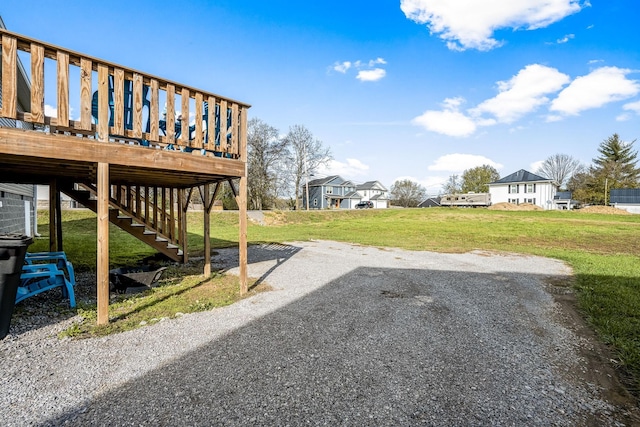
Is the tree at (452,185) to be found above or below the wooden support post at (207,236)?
above

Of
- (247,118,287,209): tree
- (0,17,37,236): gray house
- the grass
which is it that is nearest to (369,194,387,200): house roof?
(247,118,287,209): tree

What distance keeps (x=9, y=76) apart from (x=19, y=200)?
1103 cm

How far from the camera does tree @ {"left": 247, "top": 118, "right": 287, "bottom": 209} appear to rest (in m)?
36.2

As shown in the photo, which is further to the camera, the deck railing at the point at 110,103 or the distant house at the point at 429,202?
the distant house at the point at 429,202

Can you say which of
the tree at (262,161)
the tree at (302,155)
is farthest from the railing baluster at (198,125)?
the tree at (302,155)

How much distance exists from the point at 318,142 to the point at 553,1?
107ft

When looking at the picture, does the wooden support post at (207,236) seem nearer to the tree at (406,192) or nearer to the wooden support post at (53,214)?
the wooden support post at (53,214)

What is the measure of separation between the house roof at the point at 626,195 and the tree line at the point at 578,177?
245 cm

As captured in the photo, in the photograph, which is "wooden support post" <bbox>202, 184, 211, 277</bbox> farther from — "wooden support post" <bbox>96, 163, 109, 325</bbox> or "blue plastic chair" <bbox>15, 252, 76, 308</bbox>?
"wooden support post" <bbox>96, 163, 109, 325</bbox>

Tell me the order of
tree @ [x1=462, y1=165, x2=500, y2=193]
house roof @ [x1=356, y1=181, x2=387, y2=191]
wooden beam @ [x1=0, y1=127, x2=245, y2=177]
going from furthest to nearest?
1. house roof @ [x1=356, y1=181, x2=387, y2=191]
2. tree @ [x1=462, y1=165, x2=500, y2=193]
3. wooden beam @ [x1=0, y1=127, x2=245, y2=177]

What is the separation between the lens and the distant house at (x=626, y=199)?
36312mm

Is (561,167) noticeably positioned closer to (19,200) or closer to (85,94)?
(85,94)

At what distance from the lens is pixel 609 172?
138 feet

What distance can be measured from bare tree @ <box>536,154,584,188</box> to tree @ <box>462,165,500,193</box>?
9640mm
